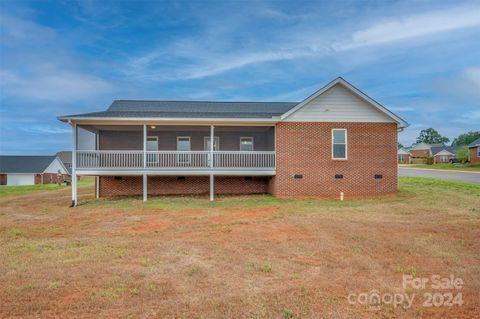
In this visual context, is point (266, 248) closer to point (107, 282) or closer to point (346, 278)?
point (346, 278)

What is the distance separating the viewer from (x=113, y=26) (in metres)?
26.0

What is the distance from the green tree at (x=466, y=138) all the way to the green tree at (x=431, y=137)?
16.9ft

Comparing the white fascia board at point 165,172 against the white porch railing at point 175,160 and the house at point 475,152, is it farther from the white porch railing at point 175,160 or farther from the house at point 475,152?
the house at point 475,152

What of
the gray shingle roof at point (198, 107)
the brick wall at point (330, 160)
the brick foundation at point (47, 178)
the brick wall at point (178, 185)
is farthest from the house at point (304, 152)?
the brick foundation at point (47, 178)

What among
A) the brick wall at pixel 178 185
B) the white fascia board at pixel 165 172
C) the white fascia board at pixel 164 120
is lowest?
the brick wall at pixel 178 185

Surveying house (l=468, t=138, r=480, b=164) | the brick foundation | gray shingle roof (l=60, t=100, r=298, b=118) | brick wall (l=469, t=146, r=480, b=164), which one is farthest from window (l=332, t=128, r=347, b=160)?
the brick foundation

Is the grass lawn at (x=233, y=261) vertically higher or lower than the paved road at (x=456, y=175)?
lower

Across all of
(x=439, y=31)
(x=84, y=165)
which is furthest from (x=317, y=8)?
(x=84, y=165)

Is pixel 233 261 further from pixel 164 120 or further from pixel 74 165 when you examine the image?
pixel 74 165

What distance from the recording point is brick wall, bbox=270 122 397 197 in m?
17.5

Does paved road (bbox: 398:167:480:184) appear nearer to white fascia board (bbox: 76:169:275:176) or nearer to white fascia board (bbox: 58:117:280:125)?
white fascia board (bbox: 76:169:275:176)

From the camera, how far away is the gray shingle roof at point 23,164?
2175 inches

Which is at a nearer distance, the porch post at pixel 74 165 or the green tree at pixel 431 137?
the porch post at pixel 74 165

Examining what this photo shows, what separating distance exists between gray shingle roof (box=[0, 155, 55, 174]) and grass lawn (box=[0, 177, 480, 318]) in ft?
163
